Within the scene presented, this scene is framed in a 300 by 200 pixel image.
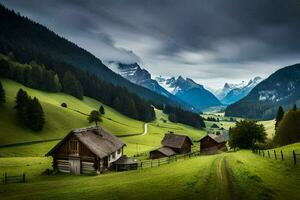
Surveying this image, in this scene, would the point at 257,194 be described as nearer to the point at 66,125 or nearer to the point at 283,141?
the point at 283,141

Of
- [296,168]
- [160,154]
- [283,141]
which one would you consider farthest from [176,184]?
[283,141]

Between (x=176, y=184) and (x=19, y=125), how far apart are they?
8726cm

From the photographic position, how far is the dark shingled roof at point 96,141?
64.8 metres

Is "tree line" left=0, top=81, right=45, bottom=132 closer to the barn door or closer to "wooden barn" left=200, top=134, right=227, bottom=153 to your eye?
the barn door

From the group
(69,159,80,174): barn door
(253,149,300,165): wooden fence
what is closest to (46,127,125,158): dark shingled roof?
(69,159,80,174): barn door

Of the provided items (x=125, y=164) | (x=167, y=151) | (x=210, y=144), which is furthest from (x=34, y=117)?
(x=210, y=144)

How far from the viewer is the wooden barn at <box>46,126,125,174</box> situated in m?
63.9

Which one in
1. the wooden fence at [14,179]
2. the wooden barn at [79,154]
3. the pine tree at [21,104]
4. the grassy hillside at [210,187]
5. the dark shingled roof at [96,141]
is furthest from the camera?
the pine tree at [21,104]

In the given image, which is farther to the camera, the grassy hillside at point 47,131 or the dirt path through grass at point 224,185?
the grassy hillside at point 47,131

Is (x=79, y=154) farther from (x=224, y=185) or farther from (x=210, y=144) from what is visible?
(x=210, y=144)

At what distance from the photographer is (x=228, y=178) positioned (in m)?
34.7

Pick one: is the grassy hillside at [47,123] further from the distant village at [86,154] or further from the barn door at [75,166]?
the barn door at [75,166]

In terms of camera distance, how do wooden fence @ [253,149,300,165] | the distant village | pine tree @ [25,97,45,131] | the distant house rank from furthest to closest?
1. pine tree @ [25,97,45,131]
2. the distant house
3. the distant village
4. wooden fence @ [253,149,300,165]

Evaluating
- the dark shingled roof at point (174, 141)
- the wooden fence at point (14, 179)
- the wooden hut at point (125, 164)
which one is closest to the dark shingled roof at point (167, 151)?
the dark shingled roof at point (174, 141)
